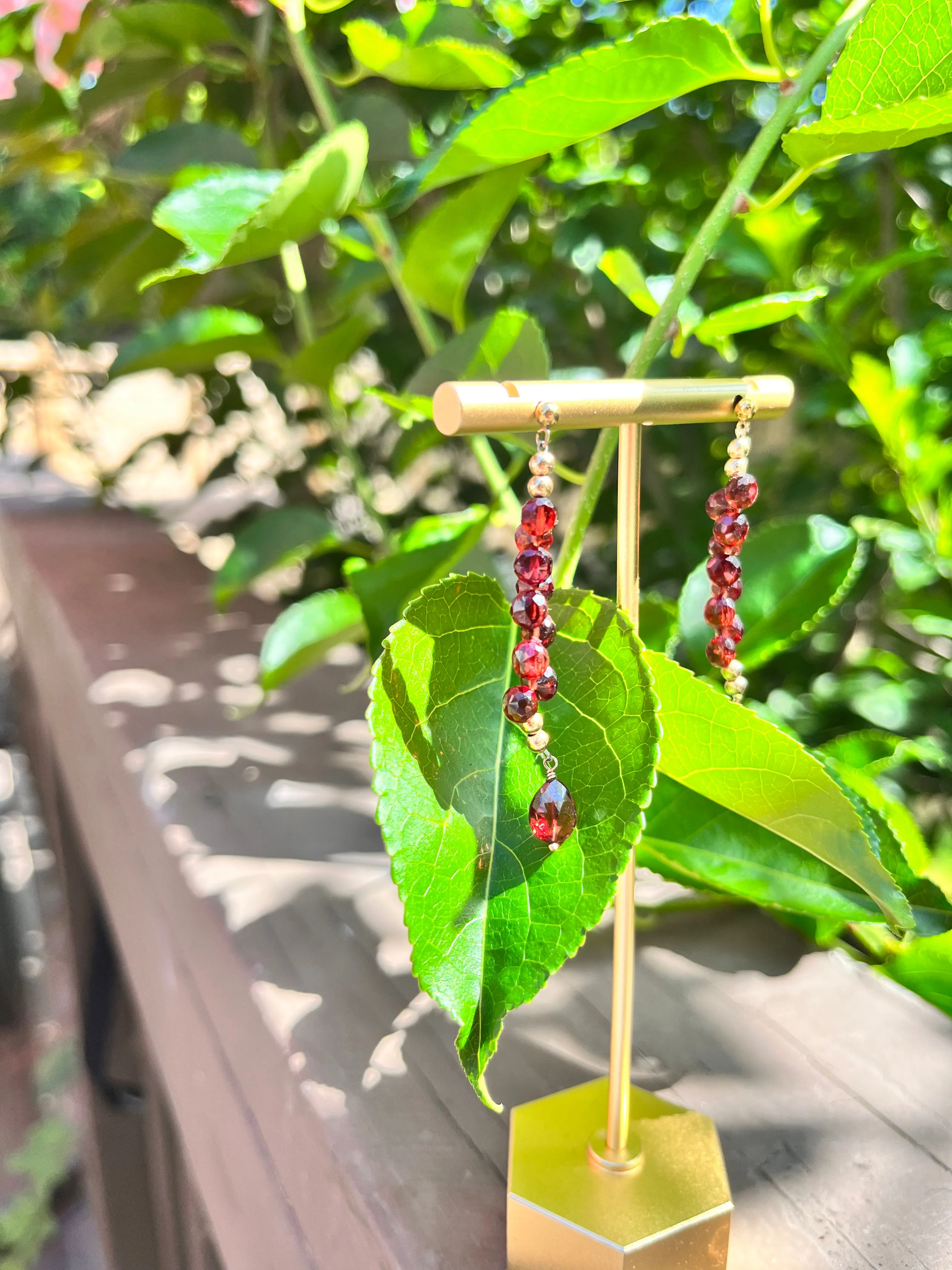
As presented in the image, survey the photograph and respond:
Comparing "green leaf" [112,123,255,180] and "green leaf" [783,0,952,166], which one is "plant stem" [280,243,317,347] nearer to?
"green leaf" [112,123,255,180]

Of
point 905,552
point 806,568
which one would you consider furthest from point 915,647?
point 806,568

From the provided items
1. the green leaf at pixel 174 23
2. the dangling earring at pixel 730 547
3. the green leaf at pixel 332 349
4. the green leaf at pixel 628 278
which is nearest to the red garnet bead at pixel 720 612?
the dangling earring at pixel 730 547

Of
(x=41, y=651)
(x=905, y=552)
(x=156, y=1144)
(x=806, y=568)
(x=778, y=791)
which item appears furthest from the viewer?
(x=41, y=651)

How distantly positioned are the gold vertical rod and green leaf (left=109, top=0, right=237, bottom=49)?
1.51ft

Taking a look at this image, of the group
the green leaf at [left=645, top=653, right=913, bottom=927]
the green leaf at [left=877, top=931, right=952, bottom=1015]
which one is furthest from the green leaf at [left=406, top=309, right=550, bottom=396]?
the green leaf at [left=877, top=931, right=952, bottom=1015]

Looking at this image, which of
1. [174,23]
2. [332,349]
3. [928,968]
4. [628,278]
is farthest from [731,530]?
[174,23]

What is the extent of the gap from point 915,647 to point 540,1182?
441mm

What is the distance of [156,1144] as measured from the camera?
0.95 metres

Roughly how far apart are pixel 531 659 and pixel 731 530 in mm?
74

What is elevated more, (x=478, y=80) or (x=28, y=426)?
(x=478, y=80)

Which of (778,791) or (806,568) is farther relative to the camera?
(806,568)

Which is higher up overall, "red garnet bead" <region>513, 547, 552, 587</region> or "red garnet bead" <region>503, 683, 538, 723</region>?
"red garnet bead" <region>513, 547, 552, 587</region>

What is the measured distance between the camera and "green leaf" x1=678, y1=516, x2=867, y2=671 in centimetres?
41

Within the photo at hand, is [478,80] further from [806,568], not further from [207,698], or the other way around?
[207,698]
